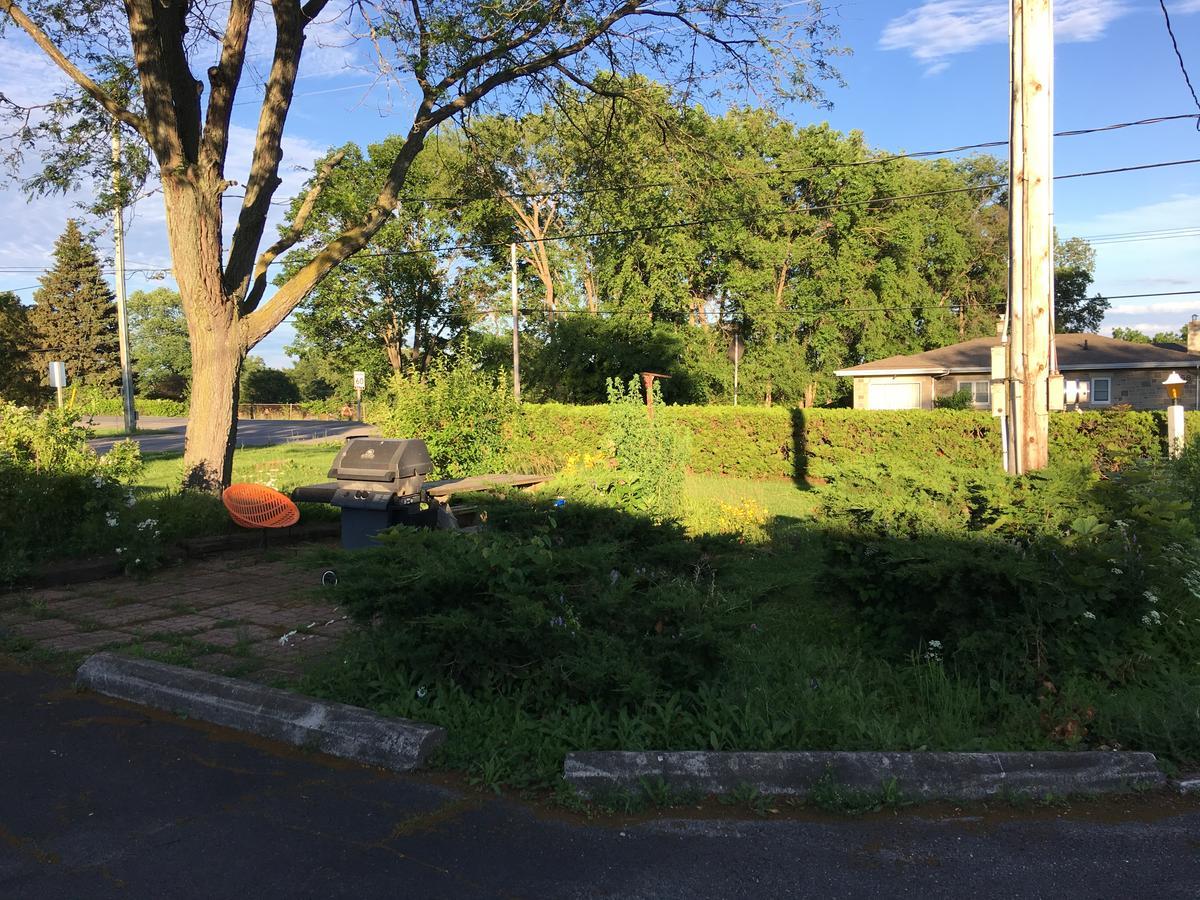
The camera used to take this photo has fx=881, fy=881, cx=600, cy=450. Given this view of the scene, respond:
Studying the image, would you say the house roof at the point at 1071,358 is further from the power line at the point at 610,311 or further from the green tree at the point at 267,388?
the green tree at the point at 267,388

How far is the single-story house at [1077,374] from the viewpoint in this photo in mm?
30406

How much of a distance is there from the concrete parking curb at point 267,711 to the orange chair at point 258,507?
416 cm

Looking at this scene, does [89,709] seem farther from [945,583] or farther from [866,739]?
[945,583]

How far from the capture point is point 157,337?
87.3m

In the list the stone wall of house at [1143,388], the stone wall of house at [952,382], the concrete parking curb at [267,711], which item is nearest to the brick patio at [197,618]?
the concrete parking curb at [267,711]

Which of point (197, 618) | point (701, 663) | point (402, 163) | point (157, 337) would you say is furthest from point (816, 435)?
point (157, 337)

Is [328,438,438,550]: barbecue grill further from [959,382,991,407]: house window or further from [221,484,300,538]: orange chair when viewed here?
[959,382,991,407]: house window

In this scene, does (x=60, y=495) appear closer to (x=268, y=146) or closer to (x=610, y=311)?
(x=268, y=146)

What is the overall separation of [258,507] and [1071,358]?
30734 mm

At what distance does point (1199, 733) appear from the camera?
12.6 feet

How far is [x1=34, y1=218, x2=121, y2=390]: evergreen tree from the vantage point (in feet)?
179

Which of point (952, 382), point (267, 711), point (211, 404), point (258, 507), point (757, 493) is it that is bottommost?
point (757, 493)

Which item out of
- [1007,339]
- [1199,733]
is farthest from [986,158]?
[1199,733]

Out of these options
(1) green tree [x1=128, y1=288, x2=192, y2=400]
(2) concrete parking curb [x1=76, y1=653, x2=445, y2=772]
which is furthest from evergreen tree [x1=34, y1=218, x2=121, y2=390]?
(2) concrete parking curb [x1=76, y1=653, x2=445, y2=772]
